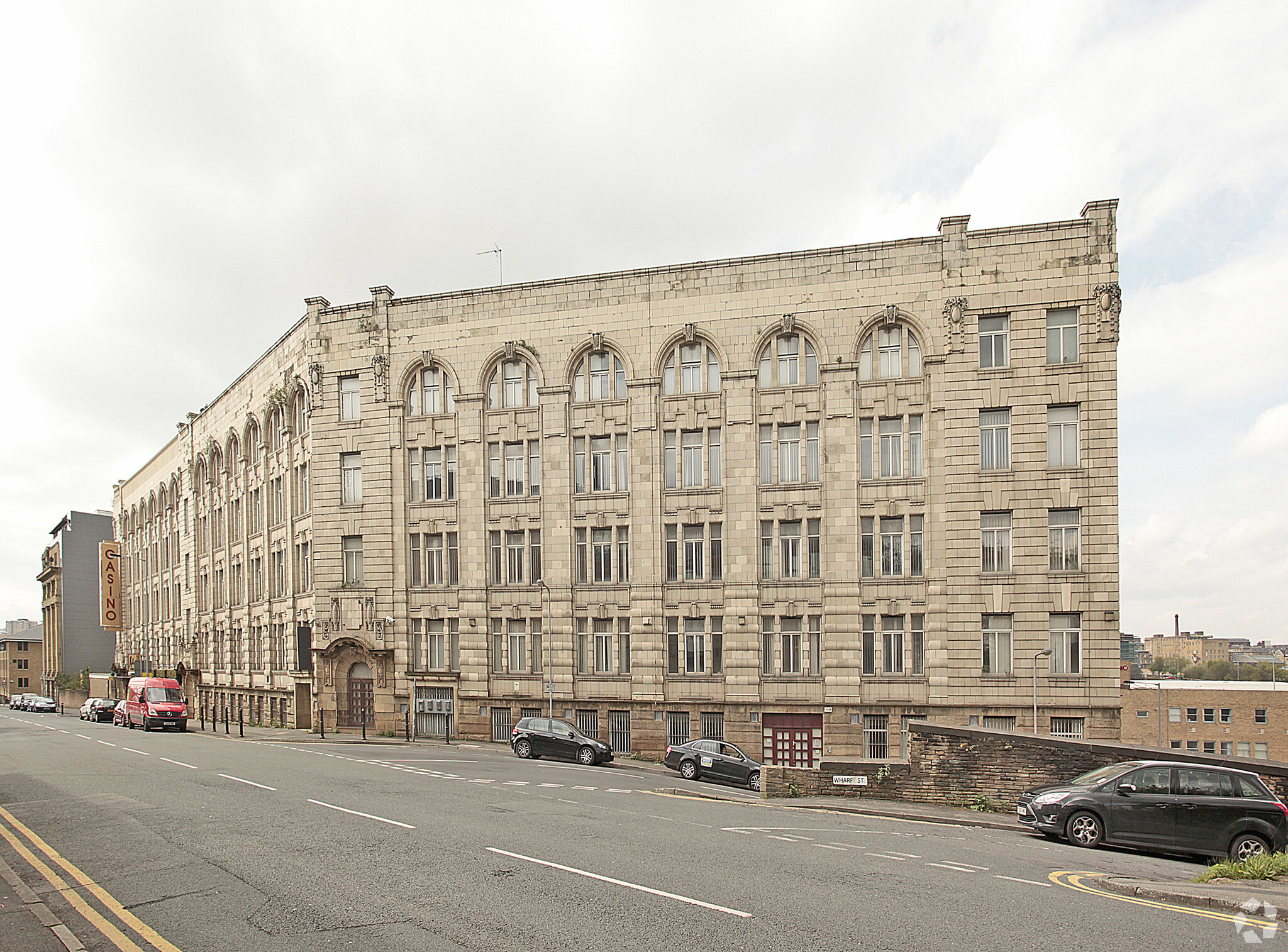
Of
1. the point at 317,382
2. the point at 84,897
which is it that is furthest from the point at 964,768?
the point at 317,382

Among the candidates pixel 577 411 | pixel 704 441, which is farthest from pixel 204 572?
pixel 704 441

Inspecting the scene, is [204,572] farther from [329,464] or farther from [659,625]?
[659,625]

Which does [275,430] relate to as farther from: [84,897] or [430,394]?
[84,897]

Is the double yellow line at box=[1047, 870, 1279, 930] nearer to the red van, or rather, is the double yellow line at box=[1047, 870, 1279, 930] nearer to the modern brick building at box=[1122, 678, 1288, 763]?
the red van

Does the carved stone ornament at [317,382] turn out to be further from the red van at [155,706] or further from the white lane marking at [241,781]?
the white lane marking at [241,781]

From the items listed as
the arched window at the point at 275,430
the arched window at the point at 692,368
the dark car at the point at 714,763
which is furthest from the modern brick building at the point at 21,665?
the dark car at the point at 714,763

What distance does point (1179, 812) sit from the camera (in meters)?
16.7

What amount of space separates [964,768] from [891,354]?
1780 centimetres

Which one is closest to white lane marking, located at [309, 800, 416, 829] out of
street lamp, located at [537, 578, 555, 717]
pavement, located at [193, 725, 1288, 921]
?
pavement, located at [193, 725, 1288, 921]

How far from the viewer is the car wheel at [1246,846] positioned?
53.9 ft

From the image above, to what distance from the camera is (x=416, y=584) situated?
41000 mm

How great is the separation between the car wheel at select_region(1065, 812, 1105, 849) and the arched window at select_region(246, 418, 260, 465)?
155 ft

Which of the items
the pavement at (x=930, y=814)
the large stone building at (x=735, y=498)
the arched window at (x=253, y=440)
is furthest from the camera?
the arched window at (x=253, y=440)

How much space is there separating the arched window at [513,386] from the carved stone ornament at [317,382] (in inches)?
353
